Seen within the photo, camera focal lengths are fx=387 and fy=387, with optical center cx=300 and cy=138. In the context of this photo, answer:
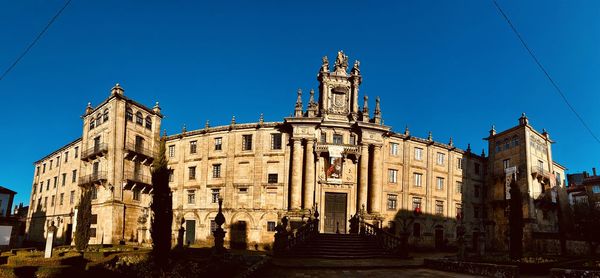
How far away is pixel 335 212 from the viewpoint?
36.3 m

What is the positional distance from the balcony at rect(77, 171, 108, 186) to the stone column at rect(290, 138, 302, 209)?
19815 mm

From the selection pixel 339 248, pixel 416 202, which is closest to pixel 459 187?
pixel 416 202

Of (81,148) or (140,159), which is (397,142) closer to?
(140,159)

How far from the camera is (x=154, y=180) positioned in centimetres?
2017

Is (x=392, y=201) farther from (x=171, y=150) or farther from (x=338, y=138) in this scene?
(x=171, y=150)

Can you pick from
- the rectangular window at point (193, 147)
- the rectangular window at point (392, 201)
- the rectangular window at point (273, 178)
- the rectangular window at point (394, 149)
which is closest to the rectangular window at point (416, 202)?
the rectangular window at point (392, 201)

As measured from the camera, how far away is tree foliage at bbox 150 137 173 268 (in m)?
19.1

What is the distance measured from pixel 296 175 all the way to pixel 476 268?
64.8ft

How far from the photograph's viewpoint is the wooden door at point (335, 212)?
3597 cm

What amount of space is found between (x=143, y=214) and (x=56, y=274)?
78.8ft

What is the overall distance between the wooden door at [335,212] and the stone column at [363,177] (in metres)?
1.50

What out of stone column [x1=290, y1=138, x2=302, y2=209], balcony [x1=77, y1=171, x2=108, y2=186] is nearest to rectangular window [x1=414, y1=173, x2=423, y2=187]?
stone column [x1=290, y1=138, x2=302, y2=209]

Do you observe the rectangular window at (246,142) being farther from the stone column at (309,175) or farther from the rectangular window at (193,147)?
the stone column at (309,175)

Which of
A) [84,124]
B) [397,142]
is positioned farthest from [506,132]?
[84,124]
